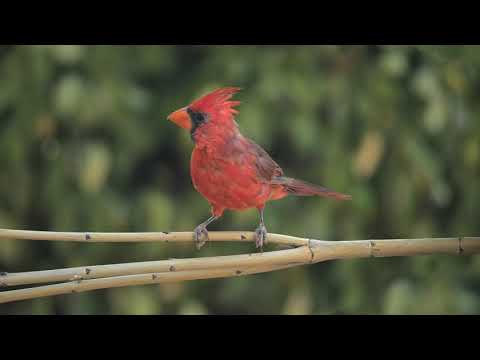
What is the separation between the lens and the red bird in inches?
43.1

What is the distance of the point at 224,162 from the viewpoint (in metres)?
1.13

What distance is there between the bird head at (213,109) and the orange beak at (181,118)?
0.02 metres

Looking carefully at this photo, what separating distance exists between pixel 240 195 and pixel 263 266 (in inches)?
5.4

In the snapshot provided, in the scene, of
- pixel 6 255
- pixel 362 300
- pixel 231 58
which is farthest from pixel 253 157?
pixel 6 255

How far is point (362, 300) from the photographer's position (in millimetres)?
2662

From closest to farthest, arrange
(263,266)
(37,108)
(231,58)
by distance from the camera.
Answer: (263,266), (231,58), (37,108)

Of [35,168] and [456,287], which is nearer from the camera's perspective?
[456,287]

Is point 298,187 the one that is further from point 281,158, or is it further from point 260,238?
point 281,158

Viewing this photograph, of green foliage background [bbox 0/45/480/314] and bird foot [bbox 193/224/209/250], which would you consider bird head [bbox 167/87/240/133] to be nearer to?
bird foot [bbox 193/224/209/250]

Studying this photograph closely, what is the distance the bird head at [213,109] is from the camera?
1090 mm

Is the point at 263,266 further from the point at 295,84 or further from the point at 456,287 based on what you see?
the point at 456,287

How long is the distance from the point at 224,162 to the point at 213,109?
3.4 inches

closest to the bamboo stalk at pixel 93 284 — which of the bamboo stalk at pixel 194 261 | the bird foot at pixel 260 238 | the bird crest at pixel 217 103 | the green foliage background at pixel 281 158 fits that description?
the bamboo stalk at pixel 194 261

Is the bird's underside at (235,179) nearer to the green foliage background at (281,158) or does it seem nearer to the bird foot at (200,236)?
the bird foot at (200,236)
